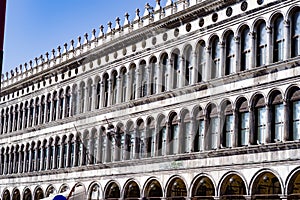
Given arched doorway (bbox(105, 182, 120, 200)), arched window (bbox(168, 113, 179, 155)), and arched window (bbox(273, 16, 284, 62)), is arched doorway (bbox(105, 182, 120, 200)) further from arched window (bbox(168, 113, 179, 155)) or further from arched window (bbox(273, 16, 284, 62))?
arched window (bbox(273, 16, 284, 62))

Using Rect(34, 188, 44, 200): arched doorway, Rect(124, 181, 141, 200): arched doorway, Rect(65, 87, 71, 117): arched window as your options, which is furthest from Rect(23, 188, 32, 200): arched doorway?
Rect(124, 181, 141, 200): arched doorway

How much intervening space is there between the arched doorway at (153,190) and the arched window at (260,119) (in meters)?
7.04

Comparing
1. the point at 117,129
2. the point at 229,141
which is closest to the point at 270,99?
the point at 229,141

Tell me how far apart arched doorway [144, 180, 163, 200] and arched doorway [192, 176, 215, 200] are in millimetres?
3193

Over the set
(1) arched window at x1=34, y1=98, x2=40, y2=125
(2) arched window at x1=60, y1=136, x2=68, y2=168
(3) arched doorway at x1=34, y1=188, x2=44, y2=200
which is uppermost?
(1) arched window at x1=34, y1=98, x2=40, y2=125

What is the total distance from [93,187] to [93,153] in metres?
1.90

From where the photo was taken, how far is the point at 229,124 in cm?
2302

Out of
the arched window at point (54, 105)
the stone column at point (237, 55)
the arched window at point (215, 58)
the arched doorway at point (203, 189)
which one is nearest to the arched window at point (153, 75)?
the arched window at point (215, 58)

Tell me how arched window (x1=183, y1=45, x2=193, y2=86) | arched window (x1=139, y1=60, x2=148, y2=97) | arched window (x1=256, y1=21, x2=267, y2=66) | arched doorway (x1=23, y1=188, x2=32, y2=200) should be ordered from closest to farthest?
arched window (x1=256, y1=21, x2=267, y2=66)
arched window (x1=183, y1=45, x2=193, y2=86)
arched window (x1=139, y1=60, x2=148, y2=97)
arched doorway (x1=23, y1=188, x2=32, y2=200)

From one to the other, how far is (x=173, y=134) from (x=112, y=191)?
5706mm

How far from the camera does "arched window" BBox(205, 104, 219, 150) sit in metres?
23.7

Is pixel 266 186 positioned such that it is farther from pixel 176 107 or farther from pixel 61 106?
pixel 61 106

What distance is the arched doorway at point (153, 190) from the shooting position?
1069 inches

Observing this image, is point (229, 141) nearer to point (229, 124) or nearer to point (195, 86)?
point (229, 124)
